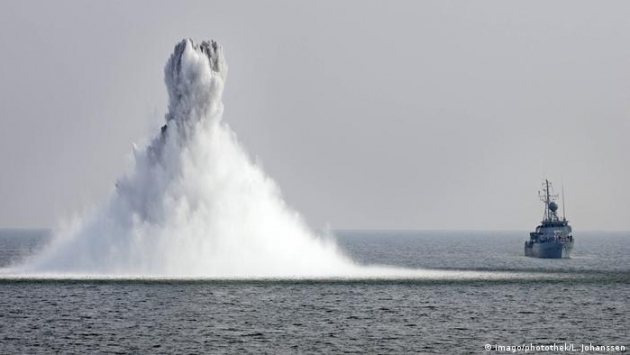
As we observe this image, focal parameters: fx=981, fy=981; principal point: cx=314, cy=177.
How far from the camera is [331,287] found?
9156 cm

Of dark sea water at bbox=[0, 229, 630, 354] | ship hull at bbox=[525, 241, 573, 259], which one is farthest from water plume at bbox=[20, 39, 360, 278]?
ship hull at bbox=[525, 241, 573, 259]

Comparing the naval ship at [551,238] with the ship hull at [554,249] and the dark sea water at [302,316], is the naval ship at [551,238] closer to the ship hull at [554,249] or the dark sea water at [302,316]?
the ship hull at [554,249]

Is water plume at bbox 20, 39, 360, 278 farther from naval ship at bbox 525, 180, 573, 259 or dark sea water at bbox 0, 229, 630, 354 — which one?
naval ship at bbox 525, 180, 573, 259

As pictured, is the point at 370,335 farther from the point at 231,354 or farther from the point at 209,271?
the point at 209,271

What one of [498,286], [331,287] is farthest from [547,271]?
[331,287]

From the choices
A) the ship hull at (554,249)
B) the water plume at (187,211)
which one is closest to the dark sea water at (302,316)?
the water plume at (187,211)

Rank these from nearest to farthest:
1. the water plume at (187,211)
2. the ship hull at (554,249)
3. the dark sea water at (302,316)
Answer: the dark sea water at (302,316), the water plume at (187,211), the ship hull at (554,249)

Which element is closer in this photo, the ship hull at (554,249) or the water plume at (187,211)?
the water plume at (187,211)

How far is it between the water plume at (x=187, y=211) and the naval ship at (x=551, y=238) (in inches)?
3095

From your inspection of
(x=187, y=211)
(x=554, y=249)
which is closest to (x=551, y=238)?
(x=554, y=249)

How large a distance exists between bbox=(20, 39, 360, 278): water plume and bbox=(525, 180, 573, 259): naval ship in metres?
78.6

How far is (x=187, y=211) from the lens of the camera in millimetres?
93375

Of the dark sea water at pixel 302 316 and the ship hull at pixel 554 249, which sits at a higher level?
the ship hull at pixel 554 249

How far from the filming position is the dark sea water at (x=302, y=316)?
5700 cm
